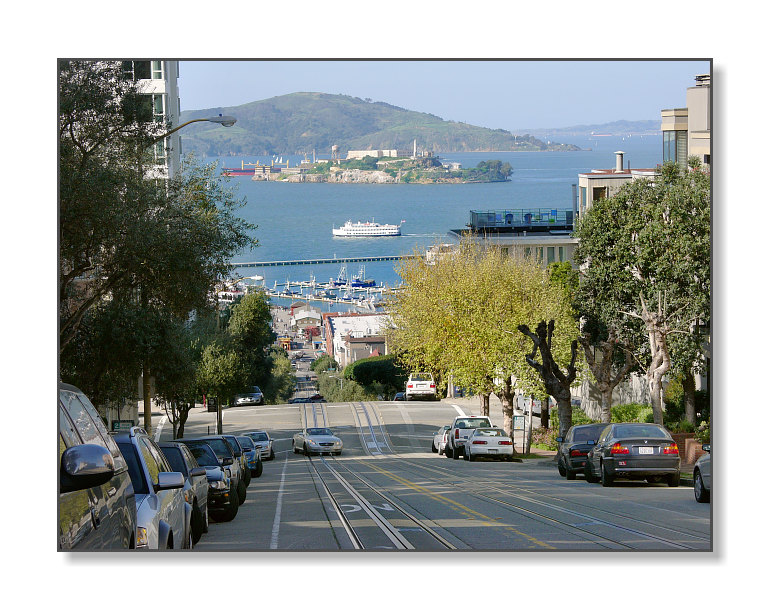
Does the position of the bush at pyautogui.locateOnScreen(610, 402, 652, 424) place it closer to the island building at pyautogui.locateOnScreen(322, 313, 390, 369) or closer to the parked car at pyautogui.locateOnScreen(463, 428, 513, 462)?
the island building at pyautogui.locateOnScreen(322, 313, 390, 369)

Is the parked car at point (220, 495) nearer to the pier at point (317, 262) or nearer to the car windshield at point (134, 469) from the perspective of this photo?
the pier at point (317, 262)

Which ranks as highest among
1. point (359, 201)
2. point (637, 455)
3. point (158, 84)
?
point (158, 84)

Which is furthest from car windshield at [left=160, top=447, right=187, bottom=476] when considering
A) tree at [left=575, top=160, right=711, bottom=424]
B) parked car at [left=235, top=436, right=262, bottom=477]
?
parked car at [left=235, top=436, right=262, bottom=477]

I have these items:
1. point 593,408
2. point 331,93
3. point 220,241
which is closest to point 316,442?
point 593,408

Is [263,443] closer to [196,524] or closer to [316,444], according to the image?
[316,444]

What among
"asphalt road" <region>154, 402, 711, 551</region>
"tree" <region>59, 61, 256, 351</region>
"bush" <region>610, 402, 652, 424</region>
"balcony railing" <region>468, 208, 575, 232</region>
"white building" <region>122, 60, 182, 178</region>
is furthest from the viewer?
"balcony railing" <region>468, 208, 575, 232</region>

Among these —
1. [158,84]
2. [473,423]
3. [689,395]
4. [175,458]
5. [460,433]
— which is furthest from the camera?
[473,423]

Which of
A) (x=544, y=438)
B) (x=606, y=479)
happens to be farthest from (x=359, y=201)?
(x=544, y=438)
